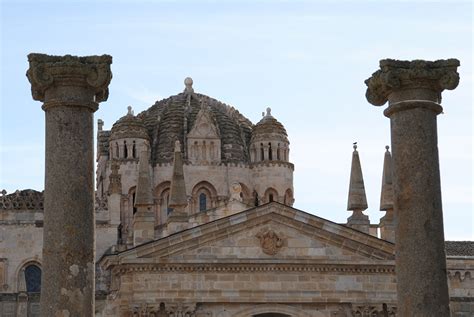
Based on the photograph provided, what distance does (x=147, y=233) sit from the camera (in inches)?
1607

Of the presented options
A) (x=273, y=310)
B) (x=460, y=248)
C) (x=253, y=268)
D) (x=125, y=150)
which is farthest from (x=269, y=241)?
(x=125, y=150)

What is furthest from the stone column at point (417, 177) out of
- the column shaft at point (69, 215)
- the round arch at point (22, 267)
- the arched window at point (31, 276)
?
the arched window at point (31, 276)

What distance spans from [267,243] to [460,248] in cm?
1630

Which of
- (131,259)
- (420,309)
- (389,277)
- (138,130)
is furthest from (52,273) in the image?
(138,130)

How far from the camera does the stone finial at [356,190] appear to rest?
43.0 meters

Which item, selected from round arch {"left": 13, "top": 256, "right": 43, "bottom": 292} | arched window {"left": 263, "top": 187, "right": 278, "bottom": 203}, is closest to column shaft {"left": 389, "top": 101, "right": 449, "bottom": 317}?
round arch {"left": 13, "top": 256, "right": 43, "bottom": 292}

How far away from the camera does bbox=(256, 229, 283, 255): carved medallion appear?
4019 centimetres

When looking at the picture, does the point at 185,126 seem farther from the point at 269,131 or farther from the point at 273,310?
the point at 273,310

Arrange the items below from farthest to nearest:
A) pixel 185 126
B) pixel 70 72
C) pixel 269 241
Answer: pixel 185 126, pixel 269 241, pixel 70 72

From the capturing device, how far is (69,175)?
54.5ft

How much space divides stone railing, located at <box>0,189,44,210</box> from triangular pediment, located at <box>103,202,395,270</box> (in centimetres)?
1639

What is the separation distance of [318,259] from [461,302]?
533cm

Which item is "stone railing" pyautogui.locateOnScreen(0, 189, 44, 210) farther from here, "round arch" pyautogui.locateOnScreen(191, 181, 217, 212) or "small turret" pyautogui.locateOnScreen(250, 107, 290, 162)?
"small turret" pyautogui.locateOnScreen(250, 107, 290, 162)

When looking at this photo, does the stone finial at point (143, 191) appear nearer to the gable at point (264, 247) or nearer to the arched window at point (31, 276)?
the gable at point (264, 247)
